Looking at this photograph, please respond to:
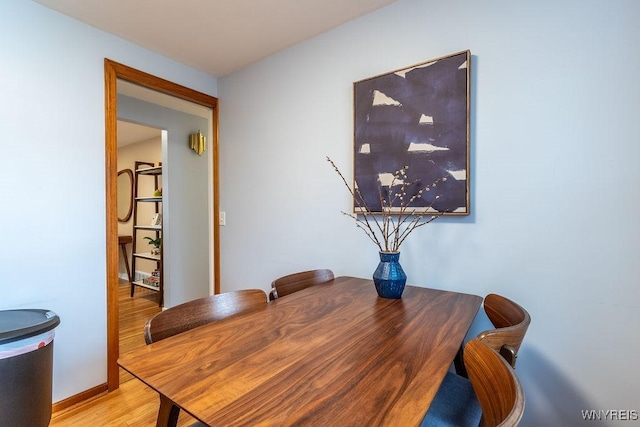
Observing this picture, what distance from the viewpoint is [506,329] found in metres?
0.79

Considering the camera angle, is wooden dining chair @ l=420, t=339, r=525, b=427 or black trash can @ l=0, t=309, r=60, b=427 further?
black trash can @ l=0, t=309, r=60, b=427

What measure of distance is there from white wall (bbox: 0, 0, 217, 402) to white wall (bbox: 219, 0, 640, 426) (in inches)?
61.3

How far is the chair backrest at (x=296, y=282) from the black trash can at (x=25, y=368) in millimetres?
1066

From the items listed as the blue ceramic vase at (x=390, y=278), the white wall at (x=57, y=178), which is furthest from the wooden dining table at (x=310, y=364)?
the white wall at (x=57, y=178)

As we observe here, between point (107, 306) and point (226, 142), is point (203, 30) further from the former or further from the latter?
point (107, 306)

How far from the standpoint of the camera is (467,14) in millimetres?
1419

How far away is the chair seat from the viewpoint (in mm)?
870

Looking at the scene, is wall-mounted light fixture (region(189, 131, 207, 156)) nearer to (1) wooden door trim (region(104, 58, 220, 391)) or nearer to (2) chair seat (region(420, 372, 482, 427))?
(1) wooden door trim (region(104, 58, 220, 391))

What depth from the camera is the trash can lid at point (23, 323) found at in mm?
1271

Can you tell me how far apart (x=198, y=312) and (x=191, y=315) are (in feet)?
0.09

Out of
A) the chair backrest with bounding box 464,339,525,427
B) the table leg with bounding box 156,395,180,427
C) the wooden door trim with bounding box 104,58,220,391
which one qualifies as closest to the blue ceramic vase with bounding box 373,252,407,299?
the chair backrest with bounding box 464,339,525,427

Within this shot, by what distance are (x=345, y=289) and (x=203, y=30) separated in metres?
1.79

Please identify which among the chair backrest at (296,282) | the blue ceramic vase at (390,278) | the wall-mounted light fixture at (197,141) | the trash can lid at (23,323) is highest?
the wall-mounted light fixture at (197,141)

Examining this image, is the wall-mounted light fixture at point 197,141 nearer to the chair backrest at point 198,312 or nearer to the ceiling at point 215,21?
the ceiling at point 215,21
